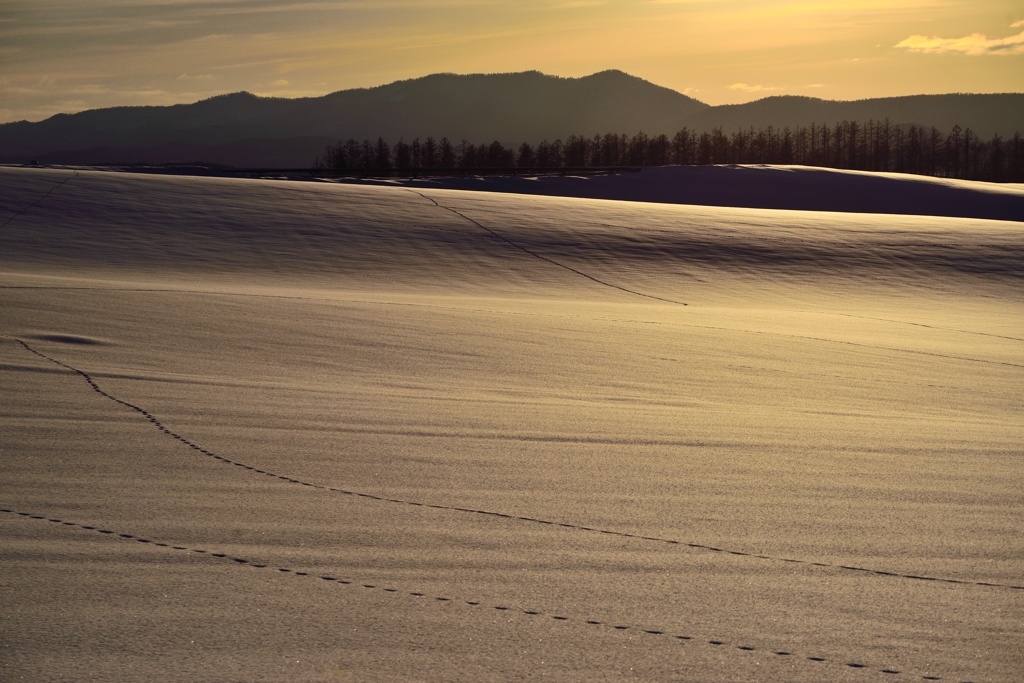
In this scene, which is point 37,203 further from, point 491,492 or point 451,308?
point 491,492

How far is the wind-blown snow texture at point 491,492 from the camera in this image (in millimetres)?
2904

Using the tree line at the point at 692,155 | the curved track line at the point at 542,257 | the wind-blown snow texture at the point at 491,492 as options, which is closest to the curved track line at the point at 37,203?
the wind-blown snow texture at the point at 491,492

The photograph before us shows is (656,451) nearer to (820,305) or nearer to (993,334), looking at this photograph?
(993,334)

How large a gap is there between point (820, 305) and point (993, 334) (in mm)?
3042

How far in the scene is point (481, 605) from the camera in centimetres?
314

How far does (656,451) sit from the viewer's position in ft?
17.0

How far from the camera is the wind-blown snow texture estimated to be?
9.53 ft

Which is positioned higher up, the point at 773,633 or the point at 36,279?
the point at 36,279

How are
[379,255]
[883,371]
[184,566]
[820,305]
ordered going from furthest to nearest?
[379,255] < [820,305] < [883,371] < [184,566]

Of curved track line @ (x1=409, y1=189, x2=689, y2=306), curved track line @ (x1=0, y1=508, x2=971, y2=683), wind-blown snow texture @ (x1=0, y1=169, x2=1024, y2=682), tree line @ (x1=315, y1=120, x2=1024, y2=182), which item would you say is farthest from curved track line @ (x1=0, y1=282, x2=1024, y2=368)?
tree line @ (x1=315, y1=120, x2=1024, y2=182)

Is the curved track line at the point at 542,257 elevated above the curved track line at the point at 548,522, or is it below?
above

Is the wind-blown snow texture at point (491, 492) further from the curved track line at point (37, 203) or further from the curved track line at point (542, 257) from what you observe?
the curved track line at point (37, 203)

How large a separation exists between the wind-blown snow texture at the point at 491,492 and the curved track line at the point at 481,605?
12 millimetres

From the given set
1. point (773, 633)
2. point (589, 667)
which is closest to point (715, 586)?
point (773, 633)
